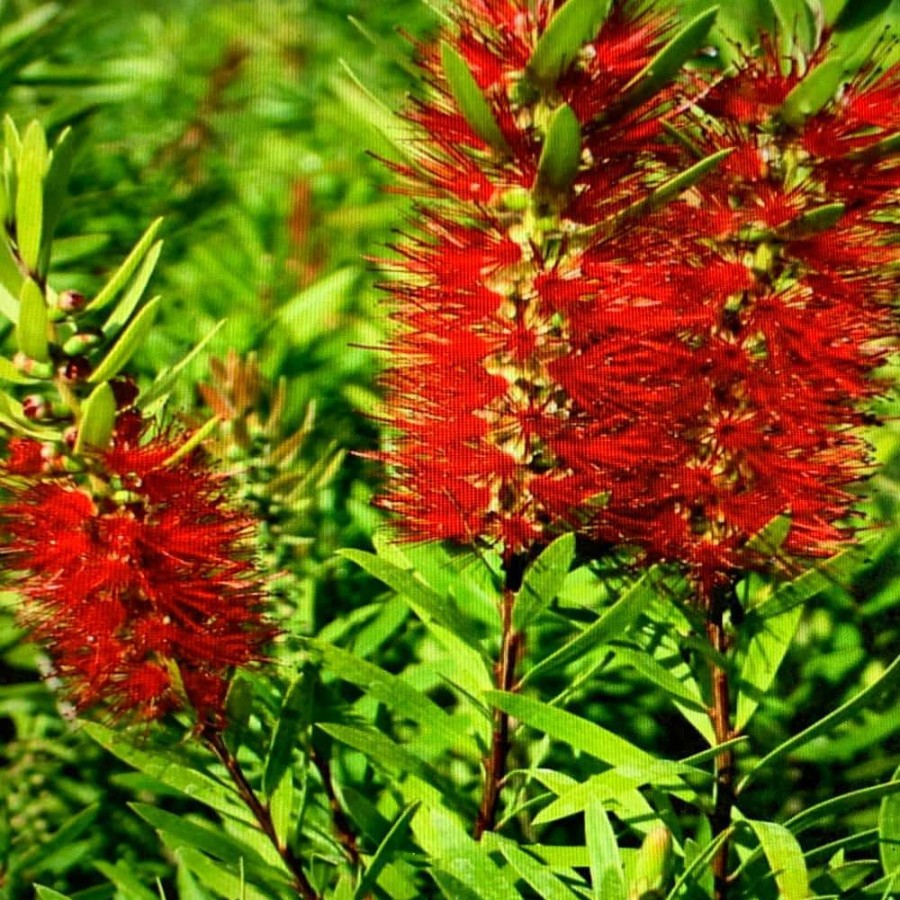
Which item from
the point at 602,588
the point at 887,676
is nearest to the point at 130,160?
the point at 602,588

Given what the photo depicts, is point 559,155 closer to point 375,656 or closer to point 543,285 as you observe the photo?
point 543,285

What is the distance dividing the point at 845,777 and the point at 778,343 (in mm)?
237

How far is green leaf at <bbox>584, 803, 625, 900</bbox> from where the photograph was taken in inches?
15.8

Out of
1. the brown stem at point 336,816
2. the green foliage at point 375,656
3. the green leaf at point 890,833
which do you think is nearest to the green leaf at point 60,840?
the green foliage at point 375,656

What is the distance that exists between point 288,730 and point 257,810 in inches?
1.2

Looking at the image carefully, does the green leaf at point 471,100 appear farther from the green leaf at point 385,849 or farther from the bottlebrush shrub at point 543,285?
the green leaf at point 385,849

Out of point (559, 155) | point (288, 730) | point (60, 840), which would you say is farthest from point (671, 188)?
point (60, 840)

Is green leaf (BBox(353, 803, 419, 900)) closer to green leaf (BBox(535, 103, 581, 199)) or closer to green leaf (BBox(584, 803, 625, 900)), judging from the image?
green leaf (BBox(584, 803, 625, 900))

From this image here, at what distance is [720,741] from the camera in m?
0.46

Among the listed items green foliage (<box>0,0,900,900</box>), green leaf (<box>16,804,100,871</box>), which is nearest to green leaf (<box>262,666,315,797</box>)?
green foliage (<box>0,0,900,900</box>)

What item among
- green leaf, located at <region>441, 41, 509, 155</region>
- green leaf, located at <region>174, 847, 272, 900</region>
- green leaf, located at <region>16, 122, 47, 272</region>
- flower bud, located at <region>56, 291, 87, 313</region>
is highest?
green leaf, located at <region>441, 41, 509, 155</region>

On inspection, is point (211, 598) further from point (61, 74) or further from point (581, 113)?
point (61, 74)

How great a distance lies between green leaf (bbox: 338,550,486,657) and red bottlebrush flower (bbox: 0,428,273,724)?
0.18 ft

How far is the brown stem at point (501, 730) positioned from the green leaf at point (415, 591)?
0.01 metres
